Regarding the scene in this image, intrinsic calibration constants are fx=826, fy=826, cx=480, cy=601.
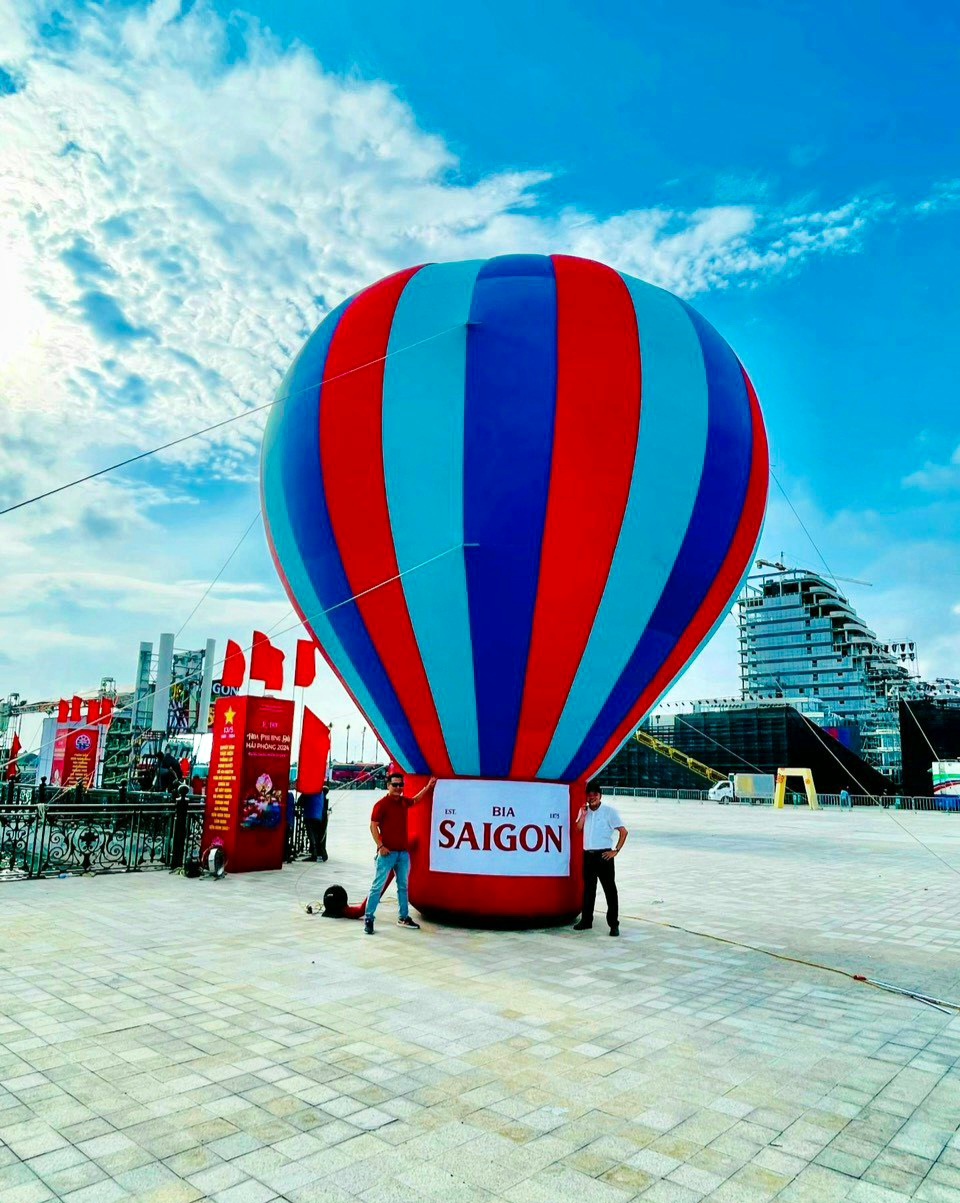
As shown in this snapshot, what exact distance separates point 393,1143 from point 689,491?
19.6 feet

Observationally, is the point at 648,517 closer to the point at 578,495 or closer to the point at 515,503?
the point at 578,495

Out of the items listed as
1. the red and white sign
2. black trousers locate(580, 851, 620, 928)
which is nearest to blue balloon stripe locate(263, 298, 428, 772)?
black trousers locate(580, 851, 620, 928)

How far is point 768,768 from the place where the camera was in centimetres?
6091

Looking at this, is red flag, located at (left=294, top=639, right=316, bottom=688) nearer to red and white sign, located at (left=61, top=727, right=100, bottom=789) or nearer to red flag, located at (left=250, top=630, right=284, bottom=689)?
red flag, located at (left=250, top=630, right=284, bottom=689)

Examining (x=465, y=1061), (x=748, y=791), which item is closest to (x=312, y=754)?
(x=465, y=1061)

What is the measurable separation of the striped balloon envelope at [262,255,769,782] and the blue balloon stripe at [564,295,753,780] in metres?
0.02

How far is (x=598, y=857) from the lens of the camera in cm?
788

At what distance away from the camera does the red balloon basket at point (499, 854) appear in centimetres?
781

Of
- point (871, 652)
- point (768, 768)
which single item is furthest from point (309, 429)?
point (871, 652)

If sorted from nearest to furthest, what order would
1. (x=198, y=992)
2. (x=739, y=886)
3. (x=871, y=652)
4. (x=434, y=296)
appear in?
(x=198, y=992) < (x=434, y=296) < (x=739, y=886) < (x=871, y=652)

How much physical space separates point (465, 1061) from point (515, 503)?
4.52m

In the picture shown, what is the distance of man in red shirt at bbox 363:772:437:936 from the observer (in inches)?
303

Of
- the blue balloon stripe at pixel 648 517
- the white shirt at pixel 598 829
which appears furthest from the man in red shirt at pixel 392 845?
the white shirt at pixel 598 829

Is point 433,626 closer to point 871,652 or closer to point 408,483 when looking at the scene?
point 408,483
